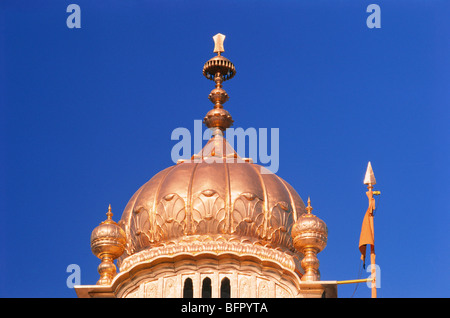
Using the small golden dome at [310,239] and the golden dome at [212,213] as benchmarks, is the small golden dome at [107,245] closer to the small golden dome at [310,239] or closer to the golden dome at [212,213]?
the golden dome at [212,213]

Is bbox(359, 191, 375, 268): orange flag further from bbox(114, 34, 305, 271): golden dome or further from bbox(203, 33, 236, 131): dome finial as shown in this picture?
bbox(203, 33, 236, 131): dome finial

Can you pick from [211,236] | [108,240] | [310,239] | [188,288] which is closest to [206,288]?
[188,288]

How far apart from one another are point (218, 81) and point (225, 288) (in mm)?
12525

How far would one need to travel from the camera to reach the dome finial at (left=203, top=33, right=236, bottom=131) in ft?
211

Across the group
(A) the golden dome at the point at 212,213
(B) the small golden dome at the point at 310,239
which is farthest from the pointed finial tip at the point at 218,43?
(B) the small golden dome at the point at 310,239

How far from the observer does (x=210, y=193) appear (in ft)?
191

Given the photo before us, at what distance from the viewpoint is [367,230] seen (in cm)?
5322

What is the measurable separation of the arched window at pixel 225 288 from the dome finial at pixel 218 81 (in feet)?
32.7

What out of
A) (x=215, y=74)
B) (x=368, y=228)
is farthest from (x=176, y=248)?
(x=215, y=74)

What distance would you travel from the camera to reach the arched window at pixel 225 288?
55656mm

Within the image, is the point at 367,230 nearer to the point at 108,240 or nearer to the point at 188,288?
the point at 188,288
